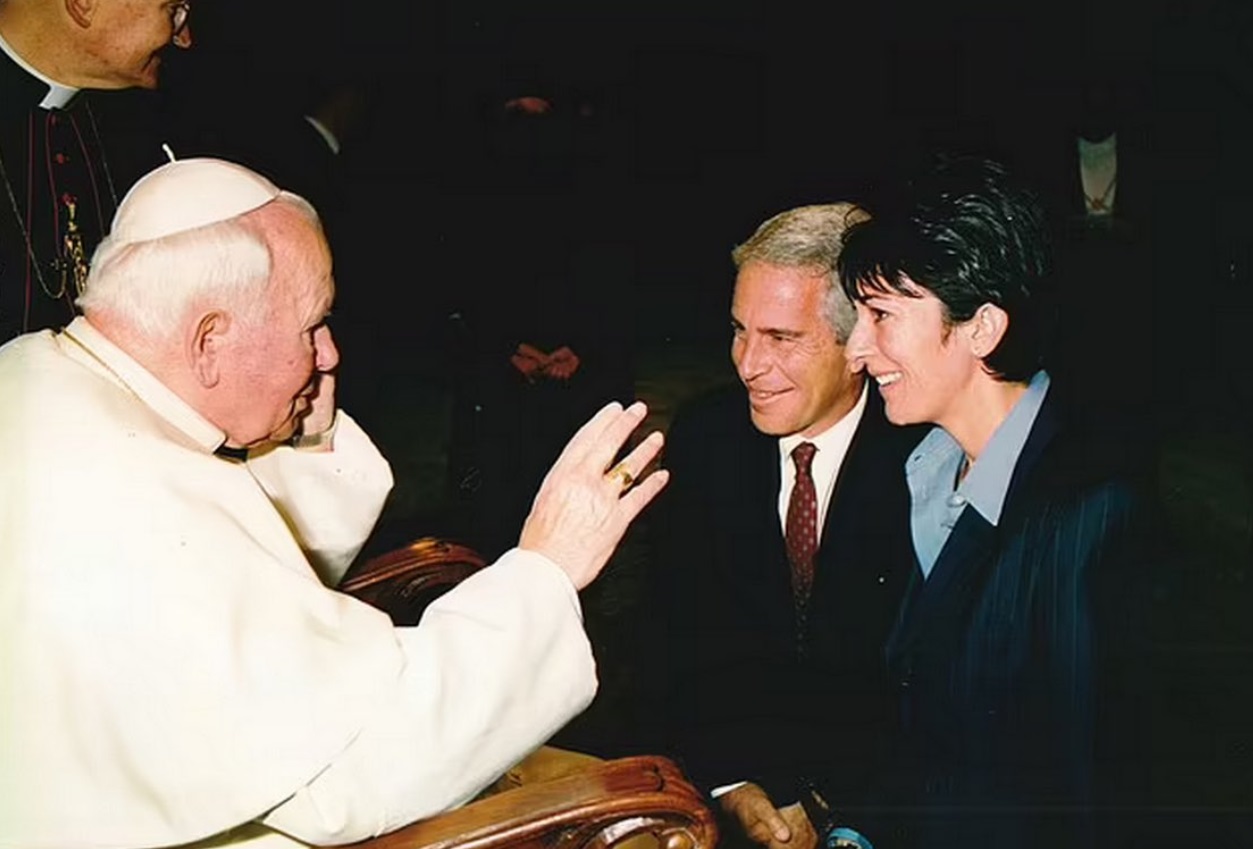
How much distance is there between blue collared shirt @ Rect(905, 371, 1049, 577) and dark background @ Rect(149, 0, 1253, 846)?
0.27ft

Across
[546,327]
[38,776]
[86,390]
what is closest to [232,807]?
[38,776]

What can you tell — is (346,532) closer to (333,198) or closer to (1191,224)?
(333,198)

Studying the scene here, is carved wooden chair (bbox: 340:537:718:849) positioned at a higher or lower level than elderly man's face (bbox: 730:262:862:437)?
lower

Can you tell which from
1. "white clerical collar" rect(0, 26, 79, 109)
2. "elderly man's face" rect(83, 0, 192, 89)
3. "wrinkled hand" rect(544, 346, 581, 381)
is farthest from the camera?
"wrinkled hand" rect(544, 346, 581, 381)

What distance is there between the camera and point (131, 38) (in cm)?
152

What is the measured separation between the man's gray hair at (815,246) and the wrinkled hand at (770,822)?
2.00 feet

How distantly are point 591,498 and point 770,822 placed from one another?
2.07 feet

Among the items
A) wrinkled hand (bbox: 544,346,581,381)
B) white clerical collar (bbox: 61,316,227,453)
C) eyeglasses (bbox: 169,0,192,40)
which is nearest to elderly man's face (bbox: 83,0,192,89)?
eyeglasses (bbox: 169,0,192,40)

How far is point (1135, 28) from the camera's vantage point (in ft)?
4.71

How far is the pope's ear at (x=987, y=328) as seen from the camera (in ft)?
3.97

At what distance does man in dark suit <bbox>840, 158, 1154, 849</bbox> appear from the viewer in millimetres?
1210

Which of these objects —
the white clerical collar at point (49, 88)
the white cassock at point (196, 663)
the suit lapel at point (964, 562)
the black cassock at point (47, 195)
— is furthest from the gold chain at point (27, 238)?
the suit lapel at point (964, 562)

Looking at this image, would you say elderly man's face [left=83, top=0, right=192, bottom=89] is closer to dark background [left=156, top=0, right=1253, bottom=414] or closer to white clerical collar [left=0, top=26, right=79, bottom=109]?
white clerical collar [left=0, top=26, right=79, bottom=109]

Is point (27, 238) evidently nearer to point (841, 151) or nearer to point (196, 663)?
point (196, 663)
